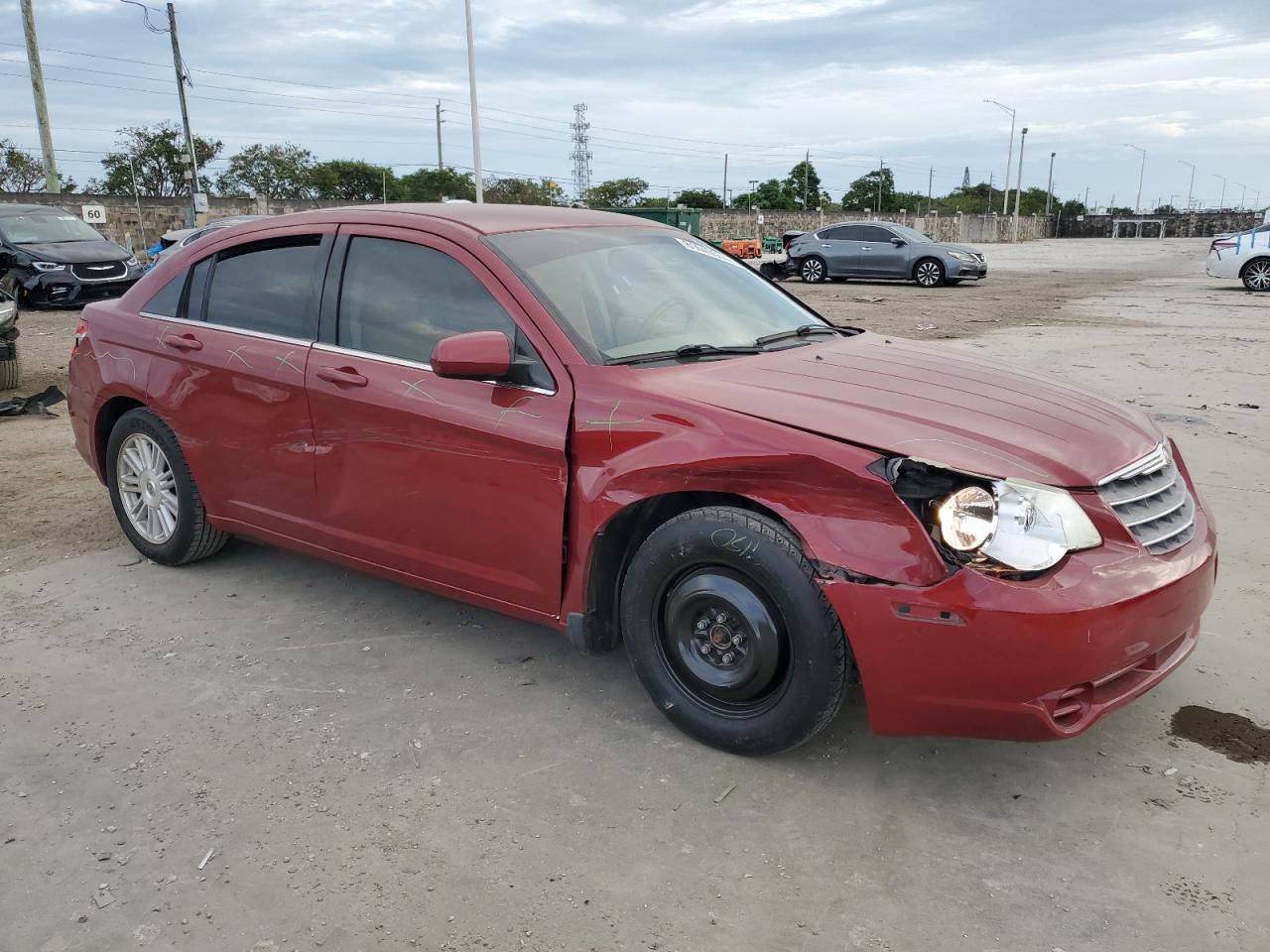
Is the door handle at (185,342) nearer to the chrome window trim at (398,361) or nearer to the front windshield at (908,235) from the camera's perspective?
the chrome window trim at (398,361)

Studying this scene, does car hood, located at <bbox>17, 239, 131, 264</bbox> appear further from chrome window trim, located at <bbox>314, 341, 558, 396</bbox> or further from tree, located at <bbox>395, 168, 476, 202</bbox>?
tree, located at <bbox>395, 168, 476, 202</bbox>

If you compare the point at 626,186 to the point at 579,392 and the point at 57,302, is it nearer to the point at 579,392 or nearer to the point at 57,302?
the point at 57,302

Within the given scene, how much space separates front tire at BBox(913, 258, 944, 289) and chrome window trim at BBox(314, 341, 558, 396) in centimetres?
2144

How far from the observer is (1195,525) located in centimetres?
325

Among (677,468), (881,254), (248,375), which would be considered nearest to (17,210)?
(248,375)

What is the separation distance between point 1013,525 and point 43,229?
1945cm

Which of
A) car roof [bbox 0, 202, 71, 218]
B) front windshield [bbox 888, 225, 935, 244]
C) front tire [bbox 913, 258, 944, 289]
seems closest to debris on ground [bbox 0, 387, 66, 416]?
car roof [bbox 0, 202, 71, 218]

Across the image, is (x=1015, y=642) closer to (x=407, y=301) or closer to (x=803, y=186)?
(x=407, y=301)

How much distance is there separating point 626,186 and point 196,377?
3430 inches

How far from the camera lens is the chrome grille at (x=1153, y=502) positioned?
2.95 m

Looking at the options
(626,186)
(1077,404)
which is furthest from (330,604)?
(626,186)

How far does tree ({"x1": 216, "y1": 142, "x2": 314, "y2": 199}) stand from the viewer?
67812mm

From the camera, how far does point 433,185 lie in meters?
78.7

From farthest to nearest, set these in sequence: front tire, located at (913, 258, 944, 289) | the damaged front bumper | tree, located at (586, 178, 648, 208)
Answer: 1. tree, located at (586, 178, 648, 208)
2. front tire, located at (913, 258, 944, 289)
3. the damaged front bumper
